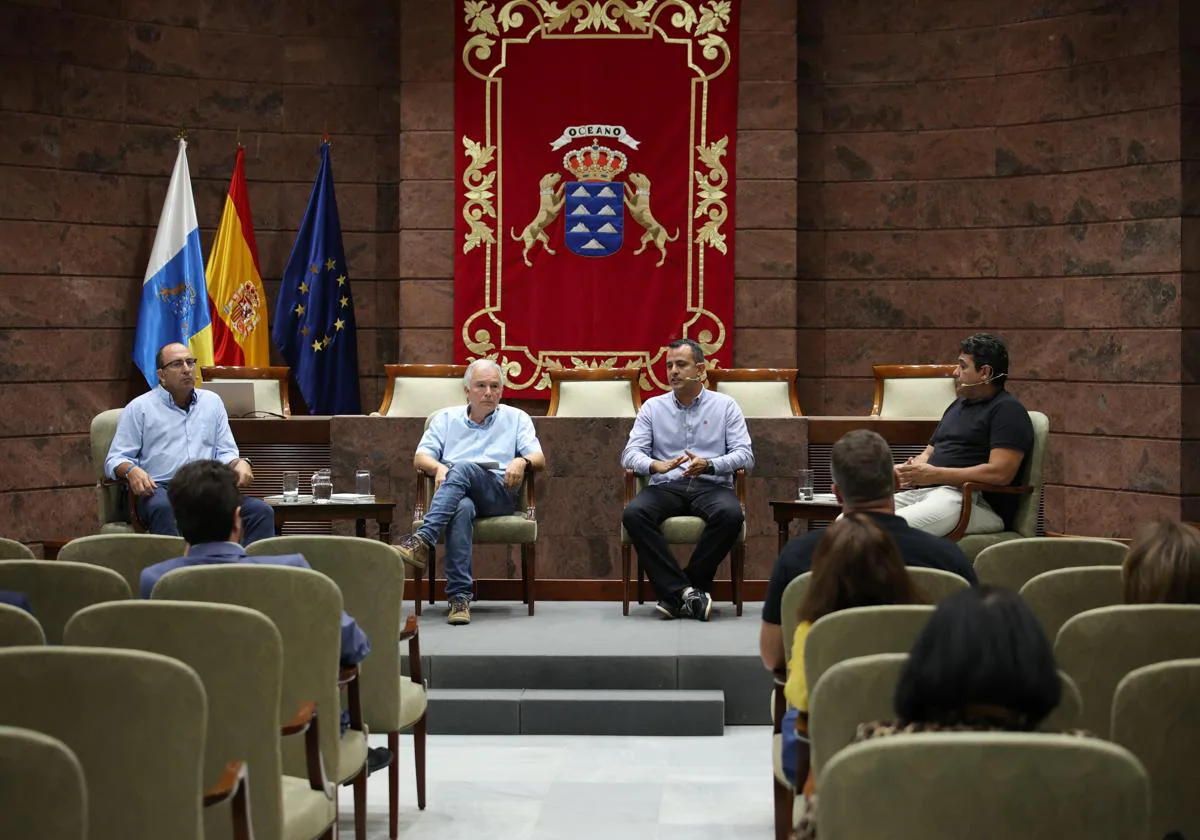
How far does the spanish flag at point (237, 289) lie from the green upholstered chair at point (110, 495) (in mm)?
2235

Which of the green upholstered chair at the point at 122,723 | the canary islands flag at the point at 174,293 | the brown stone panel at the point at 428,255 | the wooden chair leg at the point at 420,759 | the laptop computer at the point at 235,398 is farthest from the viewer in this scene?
the brown stone panel at the point at 428,255

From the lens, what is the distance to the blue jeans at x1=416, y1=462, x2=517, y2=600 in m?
5.58

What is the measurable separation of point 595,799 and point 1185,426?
16.5 ft

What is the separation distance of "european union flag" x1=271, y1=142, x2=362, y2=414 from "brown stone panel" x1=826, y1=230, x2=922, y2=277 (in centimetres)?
299

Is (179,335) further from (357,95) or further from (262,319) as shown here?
(357,95)

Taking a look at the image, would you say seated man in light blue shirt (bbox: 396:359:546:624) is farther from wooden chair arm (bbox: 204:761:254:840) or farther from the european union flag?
wooden chair arm (bbox: 204:761:254:840)

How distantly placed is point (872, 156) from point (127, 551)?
6.13m

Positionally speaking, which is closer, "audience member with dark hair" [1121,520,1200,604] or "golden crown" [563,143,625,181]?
"audience member with dark hair" [1121,520,1200,604]

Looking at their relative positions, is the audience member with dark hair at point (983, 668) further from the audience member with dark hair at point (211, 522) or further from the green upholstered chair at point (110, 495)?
the green upholstered chair at point (110, 495)

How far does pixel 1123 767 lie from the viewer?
1521 millimetres

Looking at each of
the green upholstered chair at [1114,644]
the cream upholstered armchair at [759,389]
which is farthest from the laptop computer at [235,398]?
the green upholstered chair at [1114,644]

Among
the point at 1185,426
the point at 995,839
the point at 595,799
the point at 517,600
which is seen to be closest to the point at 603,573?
the point at 517,600

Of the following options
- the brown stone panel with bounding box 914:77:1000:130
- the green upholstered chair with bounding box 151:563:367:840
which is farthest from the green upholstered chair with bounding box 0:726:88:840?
the brown stone panel with bounding box 914:77:1000:130

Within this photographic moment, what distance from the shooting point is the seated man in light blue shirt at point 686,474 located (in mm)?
5586
